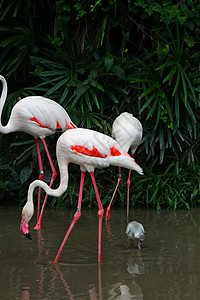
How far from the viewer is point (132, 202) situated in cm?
698

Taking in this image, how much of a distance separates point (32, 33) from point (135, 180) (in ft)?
8.45

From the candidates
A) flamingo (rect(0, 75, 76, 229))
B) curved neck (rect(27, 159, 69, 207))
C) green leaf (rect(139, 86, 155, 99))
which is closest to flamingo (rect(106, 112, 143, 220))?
green leaf (rect(139, 86, 155, 99))

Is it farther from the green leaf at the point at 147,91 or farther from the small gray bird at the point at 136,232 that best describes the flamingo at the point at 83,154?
the green leaf at the point at 147,91

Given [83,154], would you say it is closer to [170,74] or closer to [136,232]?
[136,232]

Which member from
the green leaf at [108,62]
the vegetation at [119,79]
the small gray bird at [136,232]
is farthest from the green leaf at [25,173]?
the small gray bird at [136,232]

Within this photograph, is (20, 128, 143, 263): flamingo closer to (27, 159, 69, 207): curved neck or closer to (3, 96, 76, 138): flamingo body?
(27, 159, 69, 207): curved neck

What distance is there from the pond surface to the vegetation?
783mm

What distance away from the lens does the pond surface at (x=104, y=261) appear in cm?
361

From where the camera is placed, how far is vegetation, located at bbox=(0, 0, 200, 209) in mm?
6879

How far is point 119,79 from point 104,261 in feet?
11.0

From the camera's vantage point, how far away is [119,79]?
23.5ft

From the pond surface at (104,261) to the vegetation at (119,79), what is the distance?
783 mm

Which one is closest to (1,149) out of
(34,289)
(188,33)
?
(188,33)

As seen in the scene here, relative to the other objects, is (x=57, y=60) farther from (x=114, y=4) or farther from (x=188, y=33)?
(x=188, y=33)
